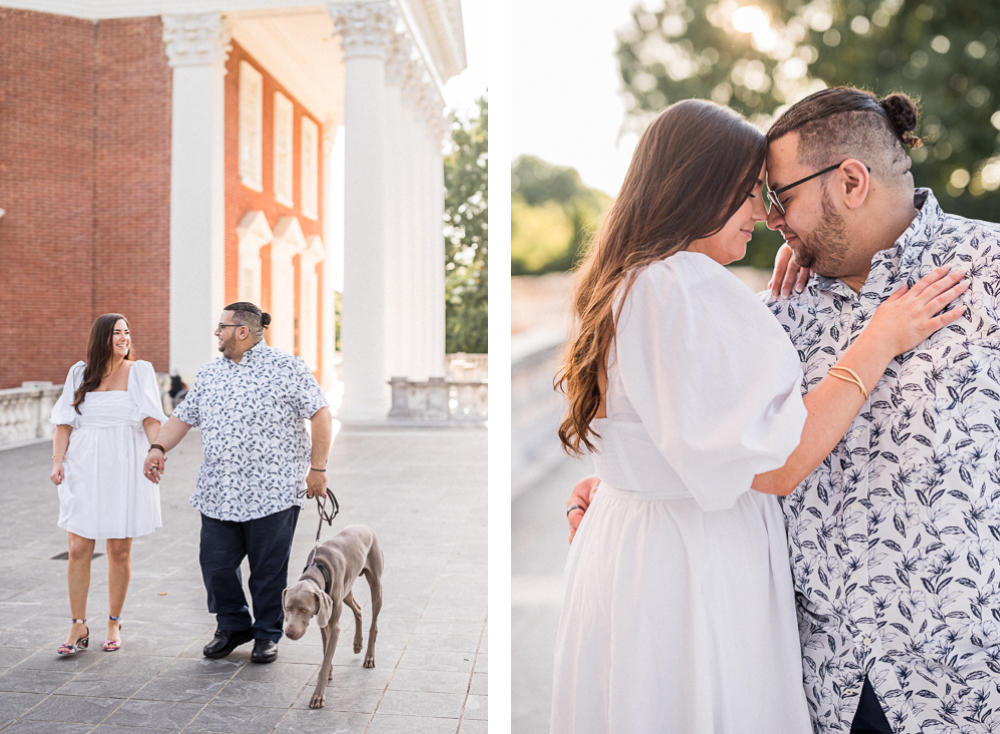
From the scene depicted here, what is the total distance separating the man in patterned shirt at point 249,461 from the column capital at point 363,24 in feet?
6.08

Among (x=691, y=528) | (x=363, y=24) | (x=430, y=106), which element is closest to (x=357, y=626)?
(x=691, y=528)

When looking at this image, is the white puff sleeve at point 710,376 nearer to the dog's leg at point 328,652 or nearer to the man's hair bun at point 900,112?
the man's hair bun at point 900,112

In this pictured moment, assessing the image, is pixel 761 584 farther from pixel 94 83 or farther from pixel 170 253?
pixel 94 83

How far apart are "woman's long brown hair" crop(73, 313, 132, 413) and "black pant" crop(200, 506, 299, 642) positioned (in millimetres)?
800

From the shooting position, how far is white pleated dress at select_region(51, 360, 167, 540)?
3715 millimetres

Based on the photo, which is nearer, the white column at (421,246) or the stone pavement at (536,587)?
the stone pavement at (536,587)

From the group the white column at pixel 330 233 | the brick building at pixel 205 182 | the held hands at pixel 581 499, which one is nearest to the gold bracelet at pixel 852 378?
the held hands at pixel 581 499

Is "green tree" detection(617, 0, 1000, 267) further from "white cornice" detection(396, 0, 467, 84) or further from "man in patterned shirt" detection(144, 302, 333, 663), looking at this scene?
"man in patterned shirt" detection(144, 302, 333, 663)

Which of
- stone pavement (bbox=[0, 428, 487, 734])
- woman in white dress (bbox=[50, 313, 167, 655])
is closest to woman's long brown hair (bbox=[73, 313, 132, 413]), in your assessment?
woman in white dress (bbox=[50, 313, 167, 655])

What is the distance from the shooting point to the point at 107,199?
415cm

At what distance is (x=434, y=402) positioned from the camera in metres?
6.11

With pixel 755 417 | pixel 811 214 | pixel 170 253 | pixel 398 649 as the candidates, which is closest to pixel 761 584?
pixel 755 417

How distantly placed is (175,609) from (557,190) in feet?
18.5

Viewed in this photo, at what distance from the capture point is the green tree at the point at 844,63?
8.39 metres
